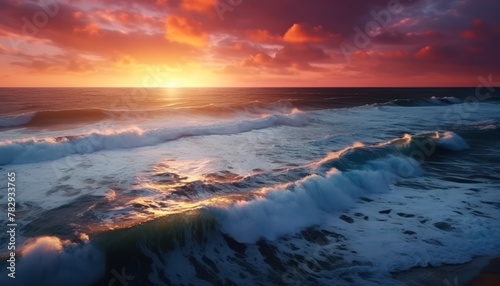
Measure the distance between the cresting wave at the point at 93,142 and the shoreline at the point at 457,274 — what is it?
1337 cm

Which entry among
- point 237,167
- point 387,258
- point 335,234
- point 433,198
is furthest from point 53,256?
point 433,198

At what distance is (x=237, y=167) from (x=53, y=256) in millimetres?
6709

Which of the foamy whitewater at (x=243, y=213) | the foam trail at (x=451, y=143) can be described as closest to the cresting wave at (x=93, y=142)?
the foamy whitewater at (x=243, y=213)

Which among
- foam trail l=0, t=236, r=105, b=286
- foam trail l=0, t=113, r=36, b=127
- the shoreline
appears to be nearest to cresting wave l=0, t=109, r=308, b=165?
foam trail l=0, t=236, r=105, b=286

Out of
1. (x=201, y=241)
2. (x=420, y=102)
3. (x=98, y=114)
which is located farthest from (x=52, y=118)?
(x=420, y=102)

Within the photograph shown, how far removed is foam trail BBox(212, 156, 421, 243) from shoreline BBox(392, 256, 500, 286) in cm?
233

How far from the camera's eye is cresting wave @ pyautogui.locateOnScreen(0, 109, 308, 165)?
39.2 feet

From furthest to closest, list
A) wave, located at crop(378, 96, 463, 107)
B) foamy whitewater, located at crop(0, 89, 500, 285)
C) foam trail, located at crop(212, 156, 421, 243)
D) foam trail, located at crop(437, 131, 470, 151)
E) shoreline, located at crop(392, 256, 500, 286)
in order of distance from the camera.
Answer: wave, located at crop(378, 96, 463, 107), foam trail, located at crop(437, 131, 470, 151), foam trail, located at crop(212, 156, 421, 243), foamy whitewater, located at crop(0, 89, 500, 285), shoreline, located at crop(392, 256, 500, 286)

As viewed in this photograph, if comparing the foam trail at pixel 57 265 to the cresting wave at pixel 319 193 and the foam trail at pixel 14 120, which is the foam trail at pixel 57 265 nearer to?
the cresting wave at pixel 319 193

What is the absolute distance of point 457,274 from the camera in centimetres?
493

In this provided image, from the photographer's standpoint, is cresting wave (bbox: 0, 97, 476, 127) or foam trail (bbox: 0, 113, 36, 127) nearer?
foam trail (bbox: 0, 113, 36, 127)

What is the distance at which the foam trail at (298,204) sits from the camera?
6266 millimetres

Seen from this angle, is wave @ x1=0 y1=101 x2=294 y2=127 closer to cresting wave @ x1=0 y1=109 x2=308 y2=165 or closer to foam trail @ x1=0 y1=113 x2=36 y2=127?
foam trail @ x1=0 y1=113 x2=36 y2=127

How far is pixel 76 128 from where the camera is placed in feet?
68.2
